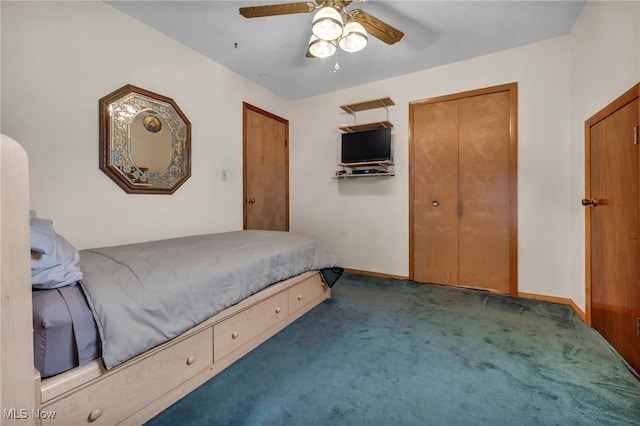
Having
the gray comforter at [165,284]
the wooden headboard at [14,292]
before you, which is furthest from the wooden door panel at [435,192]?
the wooden headboard at [14,292]

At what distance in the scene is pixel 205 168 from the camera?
126 inches

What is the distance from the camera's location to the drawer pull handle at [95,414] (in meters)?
1.09

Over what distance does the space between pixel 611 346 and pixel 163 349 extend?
283cm

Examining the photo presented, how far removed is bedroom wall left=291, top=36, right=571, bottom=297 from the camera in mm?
2854

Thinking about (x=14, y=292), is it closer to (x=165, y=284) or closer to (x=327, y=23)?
(x=165, y=284)

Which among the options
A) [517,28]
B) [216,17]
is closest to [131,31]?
[216,17]

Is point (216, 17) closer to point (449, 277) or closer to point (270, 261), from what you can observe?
point (270, 261)

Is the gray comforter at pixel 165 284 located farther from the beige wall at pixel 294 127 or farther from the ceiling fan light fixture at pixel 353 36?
the ceiling fan light fixture at pixel 353 36

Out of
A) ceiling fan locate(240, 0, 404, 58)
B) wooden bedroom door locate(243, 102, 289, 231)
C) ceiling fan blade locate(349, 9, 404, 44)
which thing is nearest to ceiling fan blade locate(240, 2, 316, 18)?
ceiling fan locate(240, 0, 404, 58)

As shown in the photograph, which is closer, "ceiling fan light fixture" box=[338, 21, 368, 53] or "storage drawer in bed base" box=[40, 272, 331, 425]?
"storage drawer in bed base" box=[40, 272, 331, 425]

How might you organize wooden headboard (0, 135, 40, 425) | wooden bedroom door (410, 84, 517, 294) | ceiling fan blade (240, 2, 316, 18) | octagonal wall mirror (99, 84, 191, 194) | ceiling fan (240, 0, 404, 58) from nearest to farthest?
wooden headboard (0, 135, 40, 425) < ceiling fan (240, 0, 404, 58) < ceiling fan blade (240, 2, 316, 18) < octagonal wall mirror (99, 84, 191, 194) < wooden bedroom door (410, 84, 517, 294)

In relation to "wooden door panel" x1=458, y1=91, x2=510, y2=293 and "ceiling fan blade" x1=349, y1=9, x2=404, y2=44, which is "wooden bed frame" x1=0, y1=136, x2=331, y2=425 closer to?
"ceiling fan blade" x1=349, y1=9, x2=404, y2=44

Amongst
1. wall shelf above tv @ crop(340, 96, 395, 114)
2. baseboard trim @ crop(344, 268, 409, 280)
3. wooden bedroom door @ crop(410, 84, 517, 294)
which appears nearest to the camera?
wooden bedroom door @ crop(410, 84, 517, 294)

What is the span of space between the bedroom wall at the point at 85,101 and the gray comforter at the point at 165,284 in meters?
0.67
